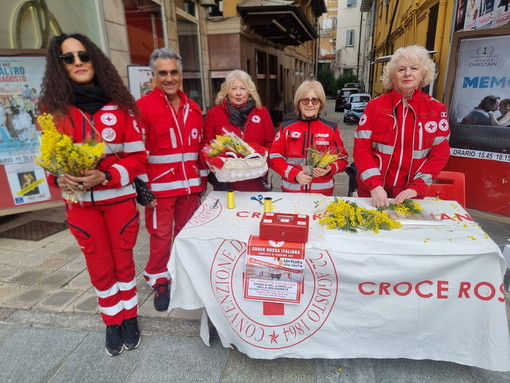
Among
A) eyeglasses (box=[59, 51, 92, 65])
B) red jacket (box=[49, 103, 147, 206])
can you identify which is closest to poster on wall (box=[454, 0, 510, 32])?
red jacket (box=[49, 103, 147, 206])

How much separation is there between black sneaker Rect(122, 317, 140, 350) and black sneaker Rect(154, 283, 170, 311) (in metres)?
0.38

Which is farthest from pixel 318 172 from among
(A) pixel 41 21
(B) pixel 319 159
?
(A) pixel 41 21

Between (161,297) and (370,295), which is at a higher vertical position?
(370,295)

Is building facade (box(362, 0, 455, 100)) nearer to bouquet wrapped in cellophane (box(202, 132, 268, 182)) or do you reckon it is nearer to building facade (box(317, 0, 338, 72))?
bouquet wrapped in cellophane (box(202, 132, 268, 182))

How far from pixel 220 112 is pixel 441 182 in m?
2.30

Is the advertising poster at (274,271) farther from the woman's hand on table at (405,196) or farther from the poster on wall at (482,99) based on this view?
the poster on wall at (482,99)

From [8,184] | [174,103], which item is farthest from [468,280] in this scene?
[8,184]

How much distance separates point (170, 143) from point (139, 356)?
159cm

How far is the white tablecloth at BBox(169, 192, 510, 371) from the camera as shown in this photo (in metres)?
1.90

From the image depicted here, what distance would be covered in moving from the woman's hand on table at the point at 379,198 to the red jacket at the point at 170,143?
1429mm

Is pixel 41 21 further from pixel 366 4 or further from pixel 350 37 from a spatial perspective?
pixel 350 37

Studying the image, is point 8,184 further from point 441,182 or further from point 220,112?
point 441,182

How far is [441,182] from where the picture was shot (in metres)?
3.39

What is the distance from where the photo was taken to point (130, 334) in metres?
2.47
